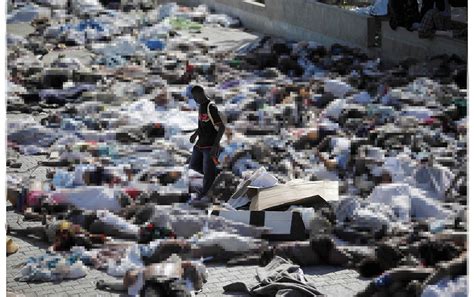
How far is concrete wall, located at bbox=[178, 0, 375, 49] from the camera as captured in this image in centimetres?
2264

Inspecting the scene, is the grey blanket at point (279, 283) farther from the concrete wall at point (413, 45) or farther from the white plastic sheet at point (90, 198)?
the concrete wall at point (413, 45)

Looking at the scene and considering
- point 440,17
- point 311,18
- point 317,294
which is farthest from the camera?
point 311,18

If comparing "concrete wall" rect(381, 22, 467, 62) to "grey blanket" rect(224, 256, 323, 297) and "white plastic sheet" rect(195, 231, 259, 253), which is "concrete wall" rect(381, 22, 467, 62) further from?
"grey blanket" rect(224, 256, 323, 297)

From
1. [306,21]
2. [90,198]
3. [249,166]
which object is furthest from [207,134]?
[306,21]

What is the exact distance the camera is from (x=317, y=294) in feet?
32.6

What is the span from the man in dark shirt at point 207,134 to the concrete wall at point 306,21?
10.1 meters

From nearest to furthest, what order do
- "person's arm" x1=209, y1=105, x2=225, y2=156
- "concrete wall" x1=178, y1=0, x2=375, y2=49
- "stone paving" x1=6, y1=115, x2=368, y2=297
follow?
"stone paving" x1=6, y1=115, x2=368, y2=297
"person's arm" x1=209, y1=105, x2=225, y2=156
"concrete wall" x1=178, y1=0, x2=375, y2=49

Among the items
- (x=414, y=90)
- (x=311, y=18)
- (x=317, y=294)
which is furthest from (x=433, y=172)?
(x=311, y=18)

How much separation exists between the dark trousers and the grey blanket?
95.0 inches

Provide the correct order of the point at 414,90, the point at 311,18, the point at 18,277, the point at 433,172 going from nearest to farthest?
1. the point at 18,277
2. the point at 433,172
3. the point at 414,90
4. the point at 311,18

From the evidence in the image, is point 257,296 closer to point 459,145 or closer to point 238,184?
point 238,184

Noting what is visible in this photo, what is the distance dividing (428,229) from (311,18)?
13.6 metres

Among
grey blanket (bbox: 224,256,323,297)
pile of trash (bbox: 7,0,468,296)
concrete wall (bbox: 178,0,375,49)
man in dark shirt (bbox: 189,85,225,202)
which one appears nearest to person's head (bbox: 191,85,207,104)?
man in dark shirt (bbox: 189,85,225,202)

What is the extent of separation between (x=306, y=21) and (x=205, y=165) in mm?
12447
